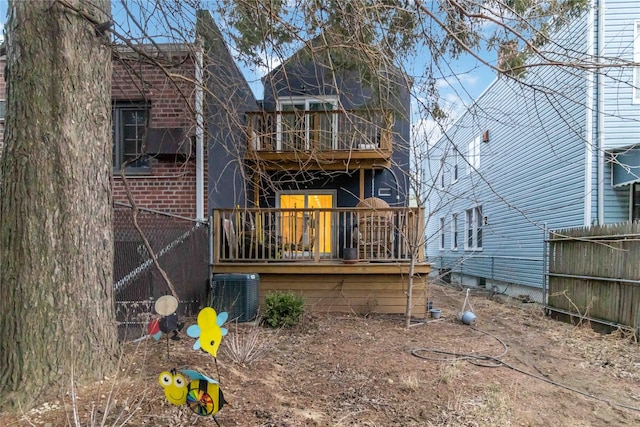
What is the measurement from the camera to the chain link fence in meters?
4.60

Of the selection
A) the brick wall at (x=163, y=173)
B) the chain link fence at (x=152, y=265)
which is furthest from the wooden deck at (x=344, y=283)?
the brick wall at (x=163, y=173)

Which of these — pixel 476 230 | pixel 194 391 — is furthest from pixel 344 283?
pixel 476 230

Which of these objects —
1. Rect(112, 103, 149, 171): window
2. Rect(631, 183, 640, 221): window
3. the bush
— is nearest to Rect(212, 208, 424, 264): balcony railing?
the bush

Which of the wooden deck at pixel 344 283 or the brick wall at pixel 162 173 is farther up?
the brick wall at pixel 162 173

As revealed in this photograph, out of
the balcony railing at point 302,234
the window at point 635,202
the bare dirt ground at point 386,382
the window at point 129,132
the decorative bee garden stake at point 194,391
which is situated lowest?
the bare dirt ground at point 386,382

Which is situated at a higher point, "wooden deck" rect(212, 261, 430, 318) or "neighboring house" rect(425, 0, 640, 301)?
"neighboring house" rect(425, 0, 640, 301)

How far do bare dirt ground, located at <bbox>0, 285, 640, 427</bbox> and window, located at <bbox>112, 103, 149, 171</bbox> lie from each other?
3.64 meters

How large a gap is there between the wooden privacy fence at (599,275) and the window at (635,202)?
6.30 ft

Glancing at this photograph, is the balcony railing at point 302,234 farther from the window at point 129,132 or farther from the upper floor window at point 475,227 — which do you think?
the upper floor window at point 475,227

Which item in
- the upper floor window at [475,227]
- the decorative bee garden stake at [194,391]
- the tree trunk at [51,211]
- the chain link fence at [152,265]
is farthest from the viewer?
the upper floor window at [475,227]

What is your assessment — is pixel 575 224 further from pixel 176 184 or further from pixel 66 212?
pixel 66 212

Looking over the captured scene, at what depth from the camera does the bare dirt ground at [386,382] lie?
2.69 m

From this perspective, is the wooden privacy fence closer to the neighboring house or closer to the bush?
the neighboring house

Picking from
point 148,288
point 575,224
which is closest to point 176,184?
point 148,288
